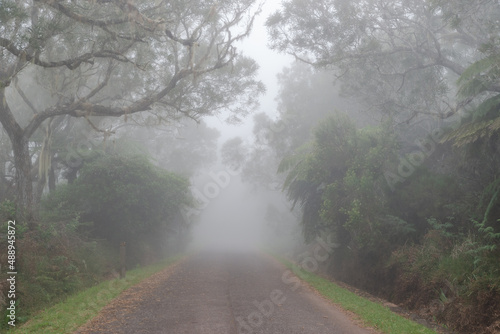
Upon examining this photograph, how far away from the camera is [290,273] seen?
1648 cm

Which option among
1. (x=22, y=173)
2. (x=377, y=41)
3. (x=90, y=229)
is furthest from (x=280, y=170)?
(x=22, y=173)

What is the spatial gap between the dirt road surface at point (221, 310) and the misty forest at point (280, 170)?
3.7 inches

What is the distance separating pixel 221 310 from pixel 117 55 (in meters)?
9.35

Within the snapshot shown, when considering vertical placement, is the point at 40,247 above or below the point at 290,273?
above

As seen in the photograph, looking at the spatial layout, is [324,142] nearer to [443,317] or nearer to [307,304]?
[307,304]

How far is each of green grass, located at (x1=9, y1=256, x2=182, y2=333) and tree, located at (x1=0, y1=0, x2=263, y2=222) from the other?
162 inches

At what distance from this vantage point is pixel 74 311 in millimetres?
8523

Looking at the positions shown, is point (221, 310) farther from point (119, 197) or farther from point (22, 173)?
point (119, 197)

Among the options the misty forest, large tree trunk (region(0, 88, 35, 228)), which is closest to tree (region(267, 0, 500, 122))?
the misty forest

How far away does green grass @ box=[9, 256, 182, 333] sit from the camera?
725cm

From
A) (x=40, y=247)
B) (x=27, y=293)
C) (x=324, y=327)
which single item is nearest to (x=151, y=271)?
(x=40, y=247)

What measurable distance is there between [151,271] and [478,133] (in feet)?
42.9

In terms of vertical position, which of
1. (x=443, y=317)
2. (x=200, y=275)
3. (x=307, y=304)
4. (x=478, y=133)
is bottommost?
(x=443, y=317)

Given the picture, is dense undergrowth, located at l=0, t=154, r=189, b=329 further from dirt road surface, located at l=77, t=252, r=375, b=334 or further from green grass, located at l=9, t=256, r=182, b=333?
dirt road surface, located at l=77, t=252, r=375, b=334
